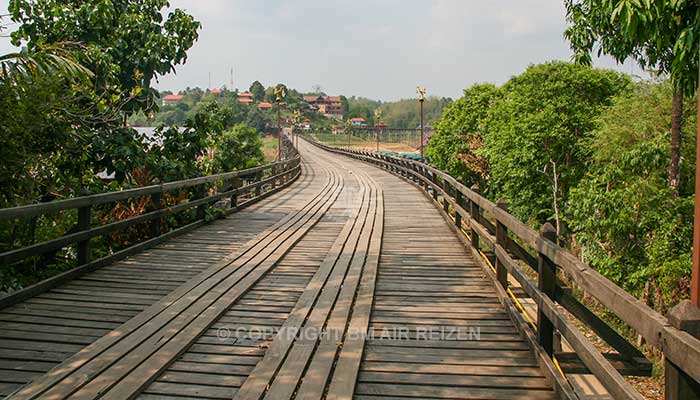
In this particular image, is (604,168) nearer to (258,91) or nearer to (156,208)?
(156,208)

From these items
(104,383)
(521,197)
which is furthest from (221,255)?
(521,197)

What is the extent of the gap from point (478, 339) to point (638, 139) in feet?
45.2

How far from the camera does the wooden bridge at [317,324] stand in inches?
132

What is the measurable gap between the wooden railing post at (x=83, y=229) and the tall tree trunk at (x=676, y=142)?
11673mm

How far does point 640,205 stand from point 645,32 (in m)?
9.19

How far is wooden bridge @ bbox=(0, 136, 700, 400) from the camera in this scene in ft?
11.0

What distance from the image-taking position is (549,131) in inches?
867

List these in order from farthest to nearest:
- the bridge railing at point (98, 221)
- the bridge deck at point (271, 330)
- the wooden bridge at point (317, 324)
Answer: the bridge railing at point (98, 221), the bridge deck at point (271, 330), the wooden bridge at point (317, 324)

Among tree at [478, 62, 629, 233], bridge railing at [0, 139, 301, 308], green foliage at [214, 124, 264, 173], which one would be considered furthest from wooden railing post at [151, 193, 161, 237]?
green foliage at [214, 124, 264, 173]

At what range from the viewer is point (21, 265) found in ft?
21.8

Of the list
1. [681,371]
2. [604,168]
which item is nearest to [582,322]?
[681,371]

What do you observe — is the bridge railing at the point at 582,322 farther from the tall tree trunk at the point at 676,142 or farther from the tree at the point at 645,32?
the tall tree trunk at the point at 676,142

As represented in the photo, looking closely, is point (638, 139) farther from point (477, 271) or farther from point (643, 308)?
point (643, 308)

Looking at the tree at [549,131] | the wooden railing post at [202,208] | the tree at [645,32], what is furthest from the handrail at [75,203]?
the tree at [549,131]
